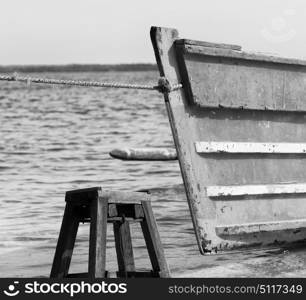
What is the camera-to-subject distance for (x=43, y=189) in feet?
54.4

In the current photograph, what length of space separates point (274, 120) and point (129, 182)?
9714mm

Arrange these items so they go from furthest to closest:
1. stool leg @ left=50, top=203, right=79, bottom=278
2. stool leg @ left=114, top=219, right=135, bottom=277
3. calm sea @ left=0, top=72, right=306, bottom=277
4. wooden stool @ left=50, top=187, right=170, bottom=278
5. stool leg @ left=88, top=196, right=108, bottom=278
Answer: calm sea @ left=0, top=72, right=306, bottom=277, stool leg @ left=114, top=219, right=135, bottom=277, stool leg @ left=50, top=203, right=79, bottom=278, wooden stool @ left=50, top=187, right=170, bottom=278, stool leg @ left=88, top=196, right=108, bottom=278

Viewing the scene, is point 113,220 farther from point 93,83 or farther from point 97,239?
point 93,83

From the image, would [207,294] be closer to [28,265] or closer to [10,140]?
[28,265]

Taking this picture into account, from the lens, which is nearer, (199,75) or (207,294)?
(207,294)

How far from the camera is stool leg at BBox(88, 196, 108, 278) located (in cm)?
632

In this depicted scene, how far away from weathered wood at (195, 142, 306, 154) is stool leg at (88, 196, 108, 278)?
5.44ft

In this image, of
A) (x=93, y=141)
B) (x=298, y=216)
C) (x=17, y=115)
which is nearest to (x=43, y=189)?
(x=298, y=216)

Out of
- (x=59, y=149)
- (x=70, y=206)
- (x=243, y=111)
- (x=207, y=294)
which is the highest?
(x=59, y=149)

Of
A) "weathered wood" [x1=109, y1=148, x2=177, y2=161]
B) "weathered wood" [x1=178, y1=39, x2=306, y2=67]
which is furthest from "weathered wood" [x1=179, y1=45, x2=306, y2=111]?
"weathered wood" [x1=109, y1=148, x2=177, y2=161]

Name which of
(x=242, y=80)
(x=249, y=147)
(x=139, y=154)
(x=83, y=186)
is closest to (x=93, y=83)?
(x=242, y=80)
